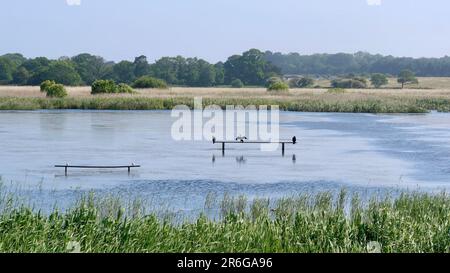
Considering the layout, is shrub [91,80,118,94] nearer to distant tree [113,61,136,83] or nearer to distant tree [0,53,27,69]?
distant tree [0,53,27,69]

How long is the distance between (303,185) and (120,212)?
1191 centimetres

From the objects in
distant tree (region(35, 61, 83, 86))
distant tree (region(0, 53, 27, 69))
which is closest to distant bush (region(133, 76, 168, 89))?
distant tree (region(35, 61, 83, 86))

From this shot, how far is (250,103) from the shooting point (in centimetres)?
7156

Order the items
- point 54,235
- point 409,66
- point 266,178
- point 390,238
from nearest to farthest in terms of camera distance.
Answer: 1. point 54,235
2. point 390,238
3. point 266,178
4. point 409,66

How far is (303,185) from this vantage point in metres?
24.8

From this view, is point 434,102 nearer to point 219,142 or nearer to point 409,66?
point 219,142

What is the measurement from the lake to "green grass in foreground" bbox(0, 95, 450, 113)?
13522 millimetres

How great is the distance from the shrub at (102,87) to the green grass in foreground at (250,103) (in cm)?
602

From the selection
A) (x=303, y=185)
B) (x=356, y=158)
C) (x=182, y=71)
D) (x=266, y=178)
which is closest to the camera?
(x=303, y=185)

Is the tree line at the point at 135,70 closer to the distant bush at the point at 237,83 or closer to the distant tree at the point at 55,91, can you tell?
the distant bush at the point at 237,83

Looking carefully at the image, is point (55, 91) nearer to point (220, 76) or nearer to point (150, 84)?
point (150, 84)

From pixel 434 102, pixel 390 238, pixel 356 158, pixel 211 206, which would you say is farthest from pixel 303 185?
pixel 434 102

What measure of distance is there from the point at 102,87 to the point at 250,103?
13.8 metres
